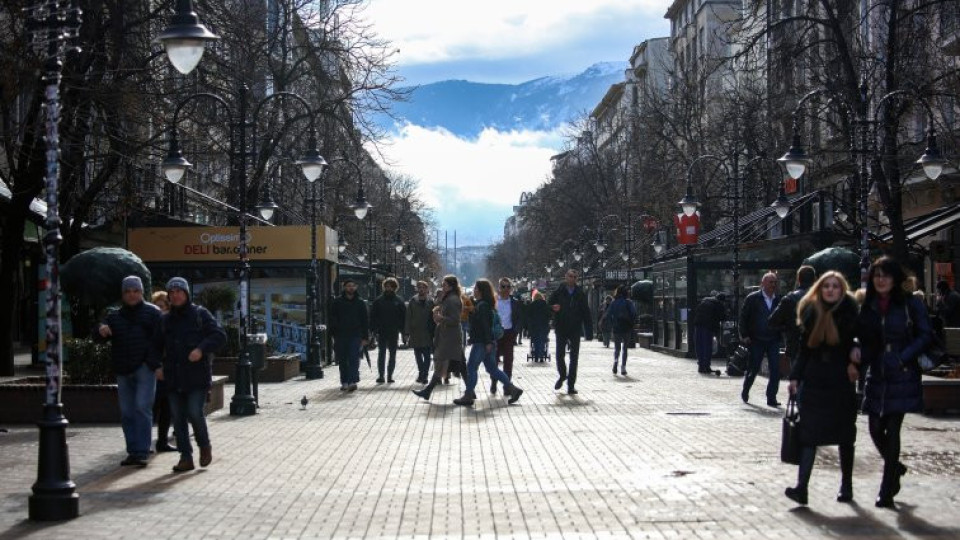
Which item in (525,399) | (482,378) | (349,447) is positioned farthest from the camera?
(482,378)

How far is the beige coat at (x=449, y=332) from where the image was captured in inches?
780

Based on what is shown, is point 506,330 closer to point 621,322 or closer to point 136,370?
point 621,322

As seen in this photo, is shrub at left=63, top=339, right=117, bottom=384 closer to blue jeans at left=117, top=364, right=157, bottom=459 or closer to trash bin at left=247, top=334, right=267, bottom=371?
trash bin at left=247, top=334, right=267, bottom=371

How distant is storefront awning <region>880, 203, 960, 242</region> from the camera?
2938cm

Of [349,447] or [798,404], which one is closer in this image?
[798,404]

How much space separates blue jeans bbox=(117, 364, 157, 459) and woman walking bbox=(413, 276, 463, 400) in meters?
7.55

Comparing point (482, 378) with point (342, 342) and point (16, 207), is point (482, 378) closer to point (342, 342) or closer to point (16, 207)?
point (342, 342)

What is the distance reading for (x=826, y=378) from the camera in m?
9.54

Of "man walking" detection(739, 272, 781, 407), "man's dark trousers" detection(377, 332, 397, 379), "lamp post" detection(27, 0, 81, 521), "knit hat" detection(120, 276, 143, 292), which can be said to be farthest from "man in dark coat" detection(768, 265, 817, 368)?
"man's dark trousers" detection(377, 332, 397, 379)

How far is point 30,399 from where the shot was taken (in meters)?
16.8

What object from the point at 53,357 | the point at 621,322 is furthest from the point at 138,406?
the point at 621,322

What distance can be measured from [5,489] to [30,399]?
6057 mm

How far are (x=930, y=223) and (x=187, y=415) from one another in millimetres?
22640

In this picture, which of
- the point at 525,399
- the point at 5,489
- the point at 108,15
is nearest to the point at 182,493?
the point at 5,489
